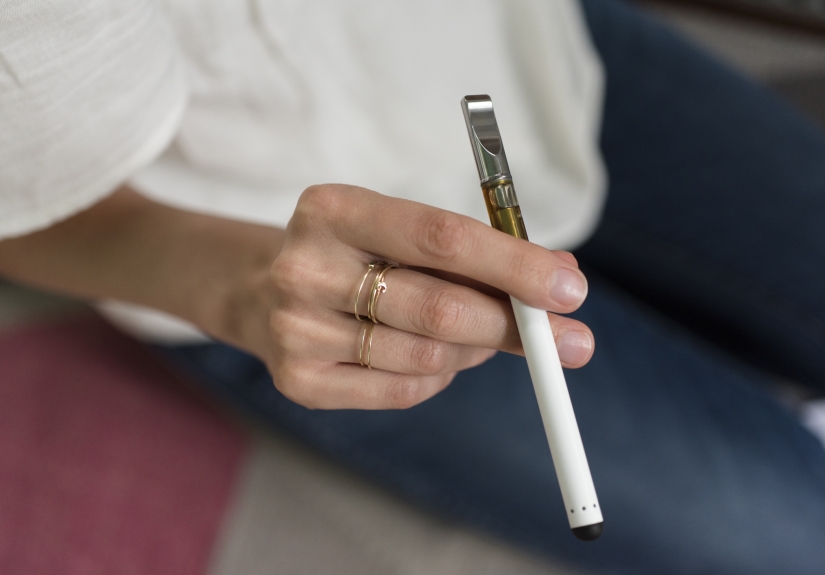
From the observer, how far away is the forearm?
0.33m

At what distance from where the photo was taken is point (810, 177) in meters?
0.56

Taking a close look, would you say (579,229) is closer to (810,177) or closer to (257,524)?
Answer: (810,177)

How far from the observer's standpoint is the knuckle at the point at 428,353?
262 millimetres

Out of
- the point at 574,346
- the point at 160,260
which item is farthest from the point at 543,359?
the point at 160,260

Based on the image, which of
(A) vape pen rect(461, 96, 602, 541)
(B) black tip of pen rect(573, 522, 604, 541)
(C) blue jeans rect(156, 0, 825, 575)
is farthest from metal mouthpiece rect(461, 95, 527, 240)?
(C) blue jeans rect(156, 0, 825, 575)

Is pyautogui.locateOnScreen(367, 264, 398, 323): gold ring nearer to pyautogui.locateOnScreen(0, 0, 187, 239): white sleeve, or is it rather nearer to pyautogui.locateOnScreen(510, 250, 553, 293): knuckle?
pyautogui.locateOnScreen(510, 250, 553, 293): knuckle

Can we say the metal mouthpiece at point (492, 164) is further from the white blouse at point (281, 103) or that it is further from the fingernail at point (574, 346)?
the white blouse at point (281, 103)

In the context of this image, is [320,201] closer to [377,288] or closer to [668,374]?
[377,288]

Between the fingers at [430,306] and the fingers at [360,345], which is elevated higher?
the fingers at [430,306]

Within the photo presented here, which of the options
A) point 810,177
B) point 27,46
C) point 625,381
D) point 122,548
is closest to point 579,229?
point 625,381

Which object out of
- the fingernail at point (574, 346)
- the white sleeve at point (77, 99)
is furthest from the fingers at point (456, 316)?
the white sleeve at point (77, 99)

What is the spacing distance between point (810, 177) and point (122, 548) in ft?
2.70

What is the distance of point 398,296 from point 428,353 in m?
0.03

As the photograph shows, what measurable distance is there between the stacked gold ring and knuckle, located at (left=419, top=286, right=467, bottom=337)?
21 millimetres
